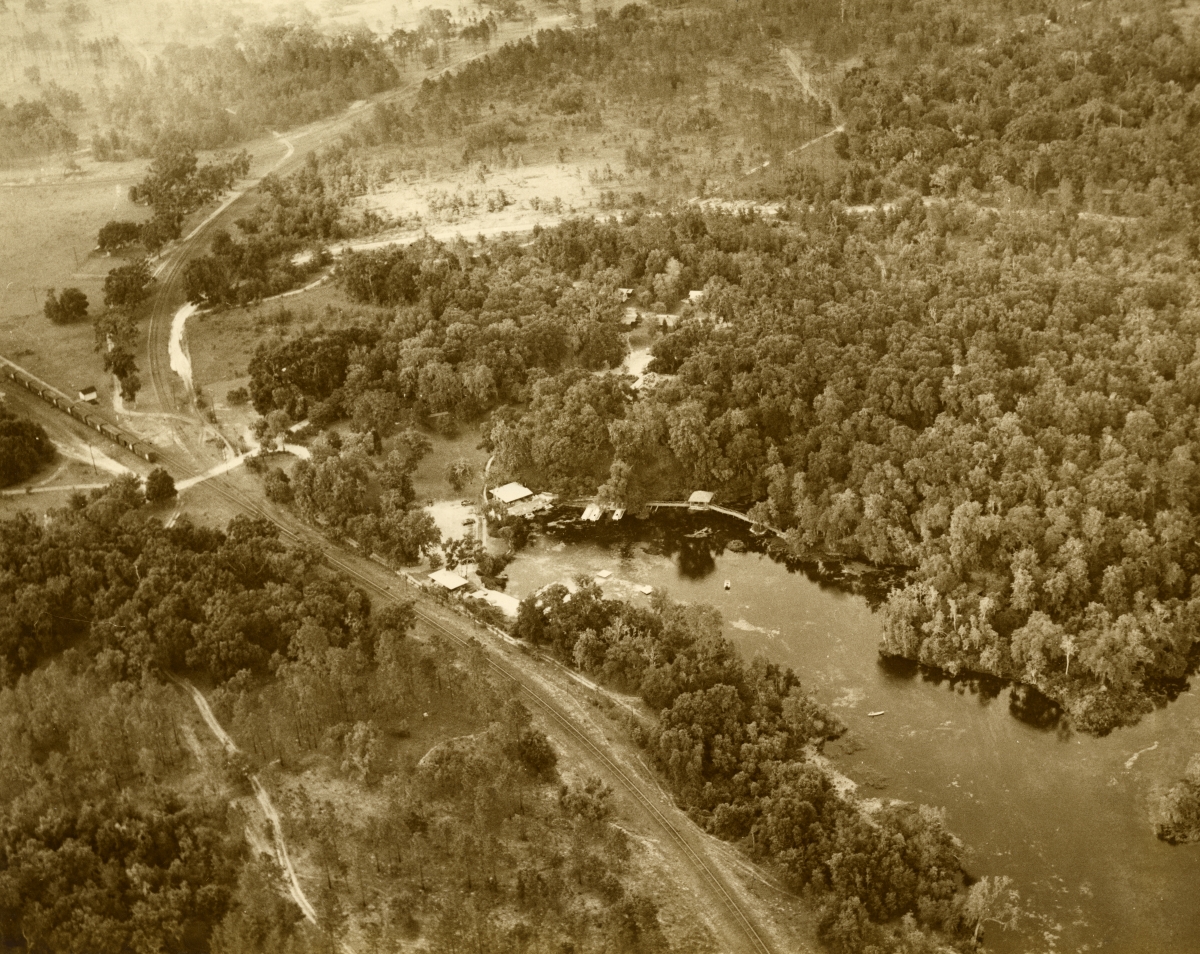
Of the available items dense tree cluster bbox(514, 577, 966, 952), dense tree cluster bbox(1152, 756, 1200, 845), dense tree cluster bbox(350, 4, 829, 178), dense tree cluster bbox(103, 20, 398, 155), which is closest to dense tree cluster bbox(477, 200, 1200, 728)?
dense tree cluster bbox(1152, 756, 1200, 845)

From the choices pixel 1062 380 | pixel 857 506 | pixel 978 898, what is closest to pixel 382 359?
pixel 857 506

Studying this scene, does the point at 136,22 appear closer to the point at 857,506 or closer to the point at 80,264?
the point at 80,264

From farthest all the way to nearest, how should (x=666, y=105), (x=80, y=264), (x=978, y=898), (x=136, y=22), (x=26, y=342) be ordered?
(x=136, y=22) < (x=666, y=105) < (x=80, y=264) < (x=26, y=342) < (x=978, y=898)

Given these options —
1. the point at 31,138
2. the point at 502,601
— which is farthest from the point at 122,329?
the point at 31,138

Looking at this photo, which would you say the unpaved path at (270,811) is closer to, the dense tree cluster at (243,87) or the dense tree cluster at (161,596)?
the dense tree cluster at (161,596)

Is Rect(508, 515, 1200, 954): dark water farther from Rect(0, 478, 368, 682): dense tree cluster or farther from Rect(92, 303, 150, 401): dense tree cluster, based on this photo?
Rect(92, 303, 150, 401): dense tree cluster
